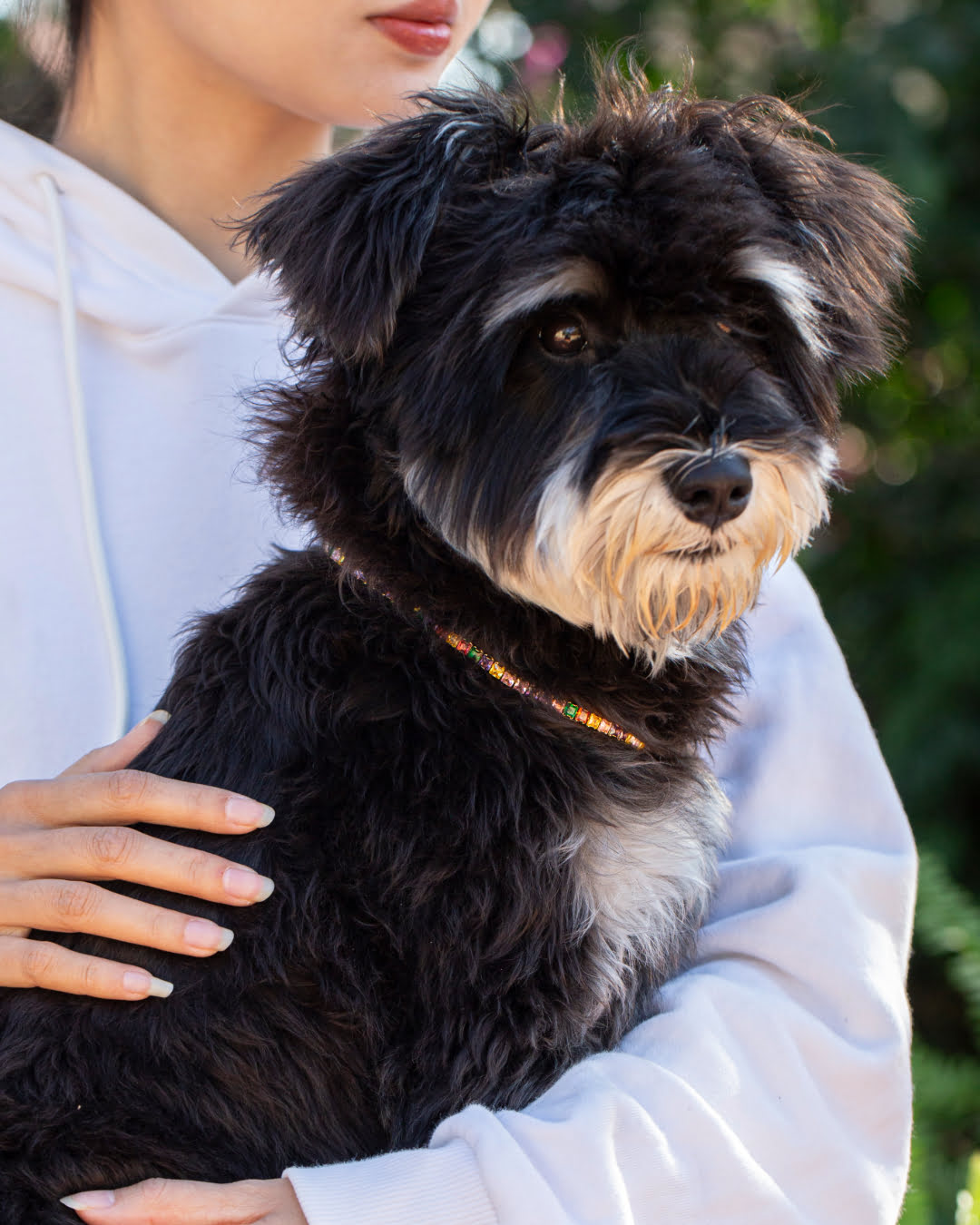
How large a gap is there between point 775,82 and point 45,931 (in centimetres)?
407

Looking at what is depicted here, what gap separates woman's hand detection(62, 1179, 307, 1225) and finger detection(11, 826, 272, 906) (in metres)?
0.39

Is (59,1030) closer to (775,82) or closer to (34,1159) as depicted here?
(34,1159)

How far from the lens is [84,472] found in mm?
2352

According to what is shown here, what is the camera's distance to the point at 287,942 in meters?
1.88

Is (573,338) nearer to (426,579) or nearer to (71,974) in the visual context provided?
(426,579)

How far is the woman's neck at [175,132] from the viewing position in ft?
8.78

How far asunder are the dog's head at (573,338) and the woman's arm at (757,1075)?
14.7 inches

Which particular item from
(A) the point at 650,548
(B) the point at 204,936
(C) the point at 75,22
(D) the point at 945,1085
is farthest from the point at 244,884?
(D) the point at 945,1085

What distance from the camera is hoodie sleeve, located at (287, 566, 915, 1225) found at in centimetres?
169

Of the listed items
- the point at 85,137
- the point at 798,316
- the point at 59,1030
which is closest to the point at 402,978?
the point at 59,1030

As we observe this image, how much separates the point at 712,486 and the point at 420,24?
4.16 ft

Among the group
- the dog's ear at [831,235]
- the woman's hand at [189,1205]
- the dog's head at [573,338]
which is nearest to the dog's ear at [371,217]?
the dog's head at [573,338]

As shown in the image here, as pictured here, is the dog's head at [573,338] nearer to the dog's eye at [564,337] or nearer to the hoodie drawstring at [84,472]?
the dog's eye at [564,337]

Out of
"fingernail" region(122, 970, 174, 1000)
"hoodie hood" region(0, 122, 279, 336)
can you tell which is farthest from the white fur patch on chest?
"hoodie hood" region(0, 122, 279, 336)
